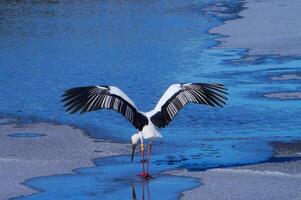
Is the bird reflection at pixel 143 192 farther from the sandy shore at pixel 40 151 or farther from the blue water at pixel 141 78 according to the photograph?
the sandy shore at pixel 40 151

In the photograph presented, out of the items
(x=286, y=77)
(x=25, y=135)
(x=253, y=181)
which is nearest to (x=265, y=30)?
(x=286, y=77)

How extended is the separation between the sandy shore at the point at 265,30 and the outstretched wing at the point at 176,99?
24.7 feet

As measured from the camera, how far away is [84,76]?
14.5m

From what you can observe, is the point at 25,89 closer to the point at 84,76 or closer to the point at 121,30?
the point at 84,76

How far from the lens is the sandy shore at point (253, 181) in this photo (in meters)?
7.44

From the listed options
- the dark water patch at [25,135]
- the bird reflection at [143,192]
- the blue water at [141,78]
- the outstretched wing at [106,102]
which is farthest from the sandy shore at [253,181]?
the dark water patch at [25,135]

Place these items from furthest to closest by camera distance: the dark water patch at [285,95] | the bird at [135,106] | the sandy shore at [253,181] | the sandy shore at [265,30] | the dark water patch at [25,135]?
the sandy shore at [265,30] → the dark water patch at [285,95] → the dark water patch at [25,135] → the bird at [135,106] → the sandy shore at [253,181]

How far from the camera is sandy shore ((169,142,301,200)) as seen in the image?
744cm

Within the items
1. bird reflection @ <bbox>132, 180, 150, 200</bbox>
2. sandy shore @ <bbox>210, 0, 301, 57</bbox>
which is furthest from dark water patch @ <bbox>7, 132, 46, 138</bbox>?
sandy shore @ <bbox>210, 0, 301, 57</bbox>

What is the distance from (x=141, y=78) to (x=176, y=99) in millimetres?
5547

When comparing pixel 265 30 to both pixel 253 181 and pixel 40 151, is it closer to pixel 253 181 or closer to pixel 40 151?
pixel 40 151

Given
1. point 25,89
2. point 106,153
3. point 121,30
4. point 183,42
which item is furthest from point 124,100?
point 121,30

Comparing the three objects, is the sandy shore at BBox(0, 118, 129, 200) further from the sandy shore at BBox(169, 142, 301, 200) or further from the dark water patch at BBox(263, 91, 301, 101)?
the dark water patch at BBox(263, 91, 301, 101)

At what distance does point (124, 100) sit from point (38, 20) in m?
14.6
